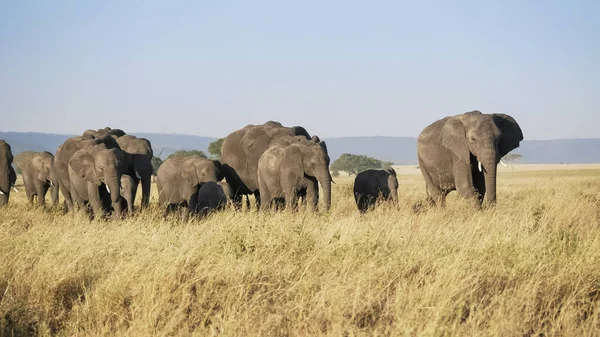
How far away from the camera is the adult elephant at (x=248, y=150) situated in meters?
21.5

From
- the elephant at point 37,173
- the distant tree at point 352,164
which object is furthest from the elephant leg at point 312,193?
the distant tree at point 352,164

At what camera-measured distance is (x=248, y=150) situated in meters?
21.8

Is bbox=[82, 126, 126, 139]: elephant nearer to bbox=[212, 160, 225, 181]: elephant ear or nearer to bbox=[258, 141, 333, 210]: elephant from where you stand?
bbox=[212, 160, 225, 181]: elephant ear

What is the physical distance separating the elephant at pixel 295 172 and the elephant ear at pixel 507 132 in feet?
14.1

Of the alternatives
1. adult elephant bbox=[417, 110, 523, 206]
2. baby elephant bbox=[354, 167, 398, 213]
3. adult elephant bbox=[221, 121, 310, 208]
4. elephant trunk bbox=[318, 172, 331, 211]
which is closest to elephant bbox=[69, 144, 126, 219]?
adult elephant bbox=[221, 121, 310, 208]

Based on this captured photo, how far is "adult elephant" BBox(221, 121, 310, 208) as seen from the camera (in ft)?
70.5

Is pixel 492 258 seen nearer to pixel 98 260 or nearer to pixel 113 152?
pixel 98 260

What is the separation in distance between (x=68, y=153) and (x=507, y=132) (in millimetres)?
11921

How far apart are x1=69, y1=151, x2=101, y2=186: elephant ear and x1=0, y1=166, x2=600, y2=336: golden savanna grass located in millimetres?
7670

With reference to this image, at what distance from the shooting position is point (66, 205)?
22891 millimetres

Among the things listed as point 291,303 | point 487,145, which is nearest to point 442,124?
point 487,145

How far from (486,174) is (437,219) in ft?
13.3

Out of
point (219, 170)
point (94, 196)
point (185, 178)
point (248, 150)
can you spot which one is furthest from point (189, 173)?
point (94, 196)

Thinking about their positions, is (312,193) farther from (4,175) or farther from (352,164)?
(352,164)
